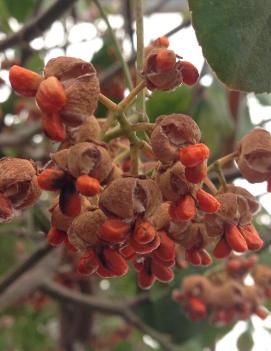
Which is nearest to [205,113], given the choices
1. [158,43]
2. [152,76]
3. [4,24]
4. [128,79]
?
[4,24]

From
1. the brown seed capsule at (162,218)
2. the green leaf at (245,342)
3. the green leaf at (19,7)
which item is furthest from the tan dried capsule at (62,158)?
the green leaf at (245,342)

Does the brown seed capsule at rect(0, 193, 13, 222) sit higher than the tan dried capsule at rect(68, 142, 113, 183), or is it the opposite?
the tan dried capsule at rect(68, 142, 113, 183)

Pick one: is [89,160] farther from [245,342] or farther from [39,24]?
[245,342]

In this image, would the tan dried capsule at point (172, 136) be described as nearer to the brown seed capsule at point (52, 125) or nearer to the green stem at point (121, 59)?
the brown seed capsule at point (52, 125)

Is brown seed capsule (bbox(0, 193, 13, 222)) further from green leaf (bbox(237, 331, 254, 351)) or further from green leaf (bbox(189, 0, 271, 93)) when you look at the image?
green leaf (bbox(237, 331, 254, 351))

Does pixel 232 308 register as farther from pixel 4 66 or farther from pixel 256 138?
pixel 4 66

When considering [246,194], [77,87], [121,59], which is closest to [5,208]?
[77,87]

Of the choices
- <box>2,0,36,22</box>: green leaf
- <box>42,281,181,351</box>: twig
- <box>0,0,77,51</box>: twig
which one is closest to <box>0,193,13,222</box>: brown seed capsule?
<box>0,0,77,51</box>: twig

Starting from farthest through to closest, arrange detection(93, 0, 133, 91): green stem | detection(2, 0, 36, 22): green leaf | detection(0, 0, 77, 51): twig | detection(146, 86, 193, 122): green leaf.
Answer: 1. detection(2, 0, 36, 22): green leaf
2. detection(0, 0, 77, 51): twig
3. detection(146, 86, 193, 122): green leaf
4. detection(93, 0, 133, 91): green stem
